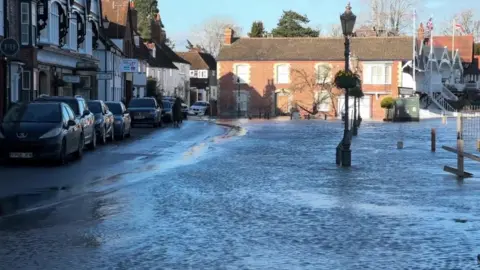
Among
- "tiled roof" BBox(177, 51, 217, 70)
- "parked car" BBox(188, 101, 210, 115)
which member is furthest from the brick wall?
"tiled roof" BBox(177, 51, 217, 70)

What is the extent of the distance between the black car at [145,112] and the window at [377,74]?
3560cm

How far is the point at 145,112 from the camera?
40688 millimetres

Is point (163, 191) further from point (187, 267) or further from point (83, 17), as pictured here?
point (83, 17)

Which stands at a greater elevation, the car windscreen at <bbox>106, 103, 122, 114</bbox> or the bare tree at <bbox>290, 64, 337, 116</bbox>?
the bare tree at <bbox>290, 64, 337, 116</bbox>

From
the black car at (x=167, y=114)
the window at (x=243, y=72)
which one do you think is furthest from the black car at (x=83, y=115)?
the window at (x=243, y=72)

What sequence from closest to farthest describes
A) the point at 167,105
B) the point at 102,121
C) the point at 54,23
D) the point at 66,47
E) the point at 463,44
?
1. the point at 102,121
2. the point at 54,23
3. the point at 66,47
4. the point at 167,105
5. the point at 463,44

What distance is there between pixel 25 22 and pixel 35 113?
15.4 metres

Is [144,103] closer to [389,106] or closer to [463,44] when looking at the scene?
[389,106]

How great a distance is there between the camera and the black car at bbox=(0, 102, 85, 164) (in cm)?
1781

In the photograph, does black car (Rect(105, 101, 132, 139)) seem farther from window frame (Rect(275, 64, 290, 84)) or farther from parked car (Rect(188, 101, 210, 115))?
window frame (Rect(275, 64, 290, 84))

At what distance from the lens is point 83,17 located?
44.2 metres

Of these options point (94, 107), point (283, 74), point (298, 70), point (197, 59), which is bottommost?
point (94, 107)

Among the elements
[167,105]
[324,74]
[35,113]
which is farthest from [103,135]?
[324,74]

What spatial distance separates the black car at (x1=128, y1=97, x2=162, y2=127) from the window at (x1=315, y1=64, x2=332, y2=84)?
110ft
